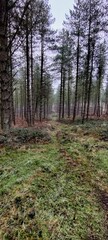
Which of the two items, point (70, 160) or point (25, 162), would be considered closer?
point (25, 162)

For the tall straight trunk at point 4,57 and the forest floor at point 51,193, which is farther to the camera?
the tall straight trunk at point 4,57

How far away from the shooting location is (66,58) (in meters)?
27.6

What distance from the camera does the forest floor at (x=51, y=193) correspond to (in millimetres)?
3223

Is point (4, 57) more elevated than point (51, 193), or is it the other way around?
point (4, 57)

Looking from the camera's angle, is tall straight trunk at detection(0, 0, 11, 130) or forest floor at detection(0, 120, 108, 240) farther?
tall straight trunk at detection(0, 0, 11, 130)

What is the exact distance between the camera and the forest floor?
3.22 metres

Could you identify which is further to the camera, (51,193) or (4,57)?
(4,57)

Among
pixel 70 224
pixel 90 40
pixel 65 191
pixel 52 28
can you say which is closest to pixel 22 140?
pixel 65 191

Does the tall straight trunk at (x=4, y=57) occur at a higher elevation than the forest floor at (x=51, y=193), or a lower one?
higher

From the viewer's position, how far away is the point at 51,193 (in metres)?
4.04

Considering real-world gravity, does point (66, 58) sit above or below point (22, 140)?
above

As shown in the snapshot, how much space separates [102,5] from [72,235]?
1955cm

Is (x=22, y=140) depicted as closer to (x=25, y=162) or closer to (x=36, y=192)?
(x=25, y=162)

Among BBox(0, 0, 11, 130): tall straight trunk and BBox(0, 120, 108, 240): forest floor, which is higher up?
BBox(0, 0, 11, 130): tall straight trunk
